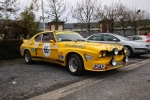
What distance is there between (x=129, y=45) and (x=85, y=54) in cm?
510

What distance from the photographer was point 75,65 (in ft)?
20.3

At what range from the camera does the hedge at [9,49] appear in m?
10.2

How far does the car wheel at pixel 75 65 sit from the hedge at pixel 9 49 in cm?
538

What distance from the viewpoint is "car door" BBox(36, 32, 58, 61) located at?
22.9ft

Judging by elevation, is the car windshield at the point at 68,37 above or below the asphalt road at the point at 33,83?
above

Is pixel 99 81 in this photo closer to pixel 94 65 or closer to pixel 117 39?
pixel 94 65

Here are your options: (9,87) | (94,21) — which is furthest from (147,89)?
(94,21)

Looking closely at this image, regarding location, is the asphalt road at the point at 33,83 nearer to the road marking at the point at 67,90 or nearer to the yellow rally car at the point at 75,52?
the road marking at the point at 67,90

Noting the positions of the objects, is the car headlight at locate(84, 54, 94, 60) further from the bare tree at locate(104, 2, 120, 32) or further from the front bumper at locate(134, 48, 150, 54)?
the bare tree at locate(104, 2, 120, 32)

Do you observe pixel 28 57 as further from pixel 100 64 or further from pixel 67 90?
pixel 67 90

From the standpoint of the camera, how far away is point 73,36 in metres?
7.49

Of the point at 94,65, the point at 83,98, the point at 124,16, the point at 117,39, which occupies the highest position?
the point at 124,16

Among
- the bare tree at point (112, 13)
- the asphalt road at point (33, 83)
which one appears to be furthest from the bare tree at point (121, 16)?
the asphalt road at point (33, 83)

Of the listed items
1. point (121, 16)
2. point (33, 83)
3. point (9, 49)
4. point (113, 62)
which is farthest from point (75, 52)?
point (121, 16)
